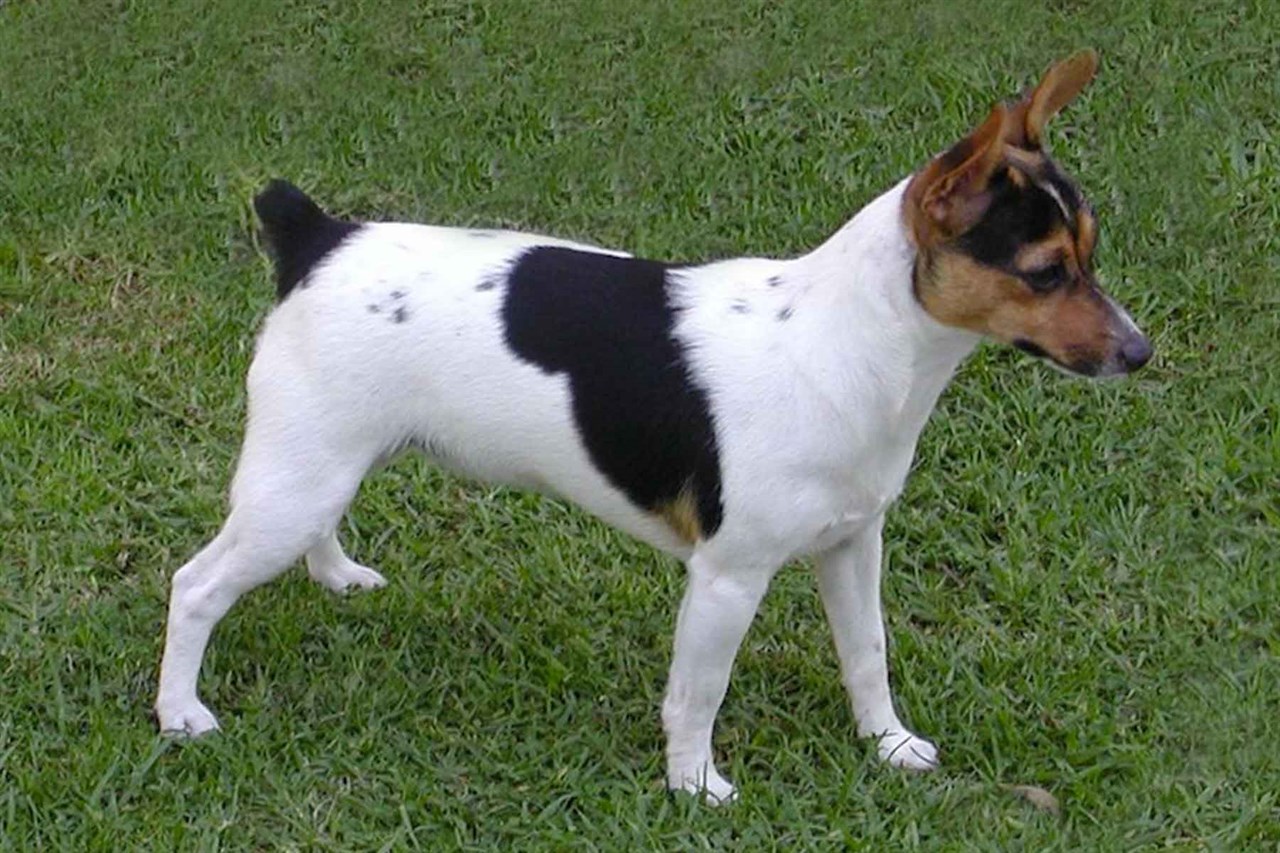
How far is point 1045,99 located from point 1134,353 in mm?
570

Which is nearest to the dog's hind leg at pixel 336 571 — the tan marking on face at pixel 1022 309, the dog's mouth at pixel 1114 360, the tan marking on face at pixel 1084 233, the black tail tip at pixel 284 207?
the black tail tip at pixel 284 207

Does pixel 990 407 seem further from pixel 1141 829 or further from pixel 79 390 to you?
pixel 79 390

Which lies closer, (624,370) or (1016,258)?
(1016,258)

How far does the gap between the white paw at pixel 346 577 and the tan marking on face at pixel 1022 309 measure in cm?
211

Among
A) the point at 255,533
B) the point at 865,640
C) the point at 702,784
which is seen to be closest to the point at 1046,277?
the point at 865,640

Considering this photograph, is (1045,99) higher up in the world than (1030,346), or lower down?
higher up

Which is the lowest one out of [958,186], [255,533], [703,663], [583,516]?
[583,516]

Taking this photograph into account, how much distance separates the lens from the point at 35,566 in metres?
5.94

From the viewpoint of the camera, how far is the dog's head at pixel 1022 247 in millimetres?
4293

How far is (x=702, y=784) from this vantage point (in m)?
5.09

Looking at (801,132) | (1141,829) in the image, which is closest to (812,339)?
(1141,829)

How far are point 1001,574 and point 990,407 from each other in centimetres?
89

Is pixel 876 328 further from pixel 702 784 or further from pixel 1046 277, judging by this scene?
pixel 702 784

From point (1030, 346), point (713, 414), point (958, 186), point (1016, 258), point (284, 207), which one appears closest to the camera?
point (958, 186)
